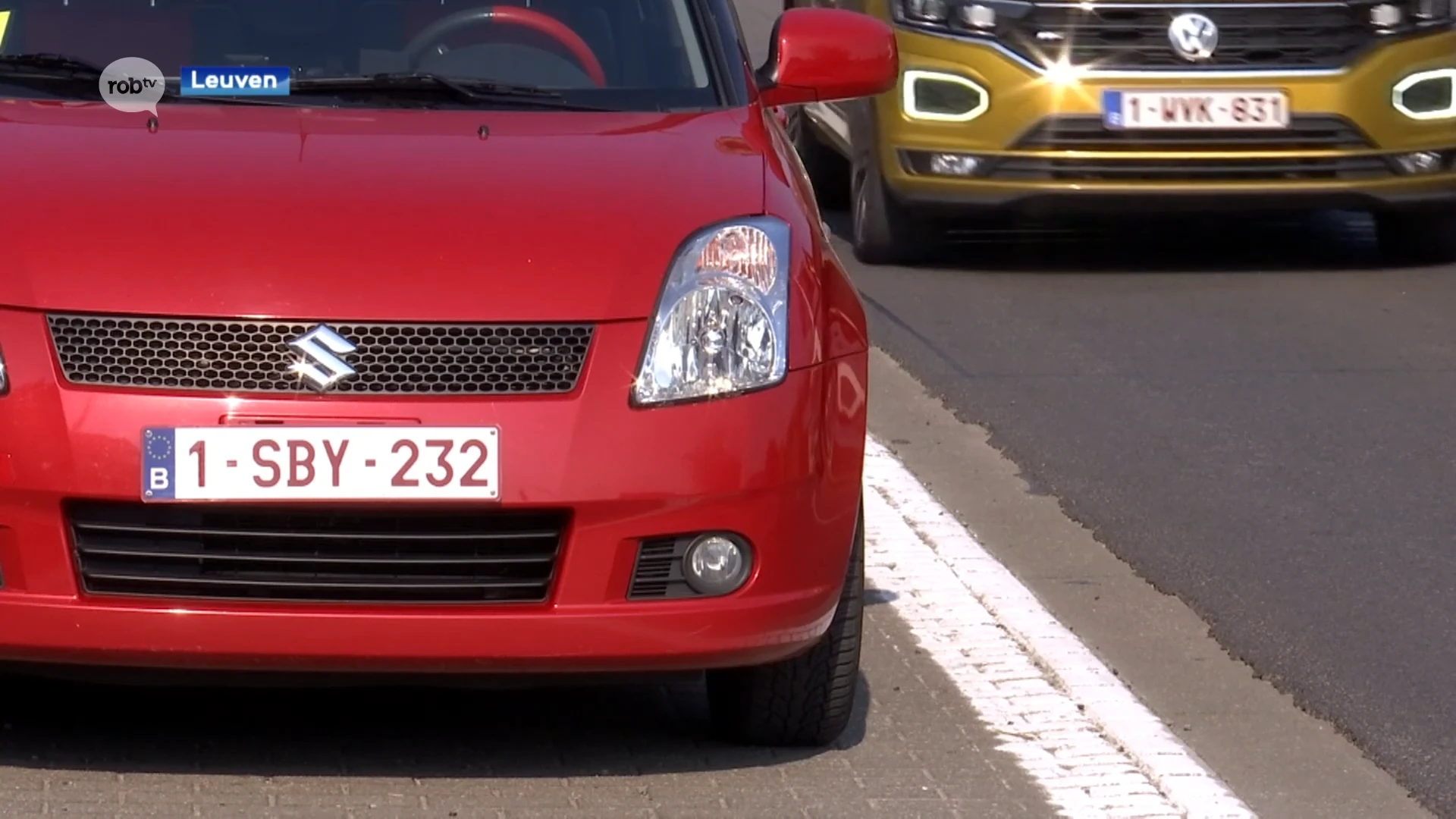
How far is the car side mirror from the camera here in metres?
5.72

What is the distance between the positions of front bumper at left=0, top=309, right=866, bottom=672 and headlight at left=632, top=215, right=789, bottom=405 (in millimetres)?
37

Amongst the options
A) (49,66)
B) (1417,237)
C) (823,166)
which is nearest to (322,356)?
(49,66)

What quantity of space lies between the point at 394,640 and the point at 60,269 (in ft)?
2.42

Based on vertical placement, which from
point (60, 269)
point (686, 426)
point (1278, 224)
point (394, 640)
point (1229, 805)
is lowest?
point (1278, 224)

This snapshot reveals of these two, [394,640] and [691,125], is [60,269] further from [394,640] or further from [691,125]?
[691,125]

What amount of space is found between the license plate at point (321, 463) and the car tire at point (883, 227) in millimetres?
6790

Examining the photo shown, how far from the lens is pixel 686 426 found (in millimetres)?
4391

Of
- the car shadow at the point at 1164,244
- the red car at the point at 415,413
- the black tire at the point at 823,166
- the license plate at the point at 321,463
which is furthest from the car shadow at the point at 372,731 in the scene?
the black tire at the point at 823,166

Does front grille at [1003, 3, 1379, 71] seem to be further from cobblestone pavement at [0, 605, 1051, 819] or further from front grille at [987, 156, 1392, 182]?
cobblestone pavement at [0, 605, 1051, 819]

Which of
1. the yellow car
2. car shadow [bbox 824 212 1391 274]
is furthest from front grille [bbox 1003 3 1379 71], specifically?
car shadow [bbox 824 212 1391 274]

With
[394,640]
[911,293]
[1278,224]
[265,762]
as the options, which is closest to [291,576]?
[394,640]
